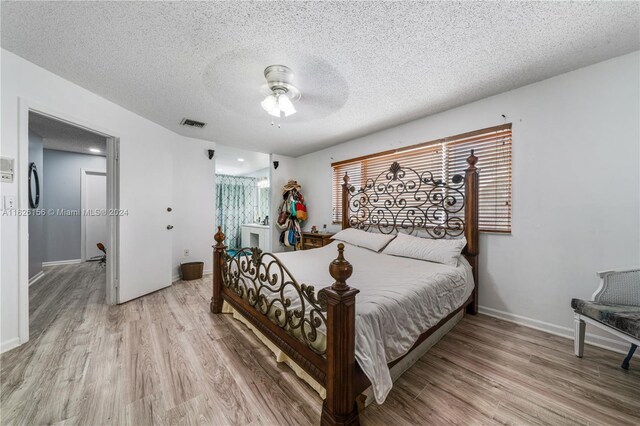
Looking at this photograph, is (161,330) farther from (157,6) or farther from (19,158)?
(157,6)

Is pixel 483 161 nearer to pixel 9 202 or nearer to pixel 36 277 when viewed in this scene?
pixel 9 202

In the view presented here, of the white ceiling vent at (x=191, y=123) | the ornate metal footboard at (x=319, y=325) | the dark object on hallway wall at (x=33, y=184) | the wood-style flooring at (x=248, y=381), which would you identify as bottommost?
the wood-style flooring at (x=248, y=381)

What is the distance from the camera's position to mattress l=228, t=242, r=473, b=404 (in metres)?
1.22

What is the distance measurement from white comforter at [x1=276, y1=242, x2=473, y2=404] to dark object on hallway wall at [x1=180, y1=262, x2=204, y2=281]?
200 centimetres

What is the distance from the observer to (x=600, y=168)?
1.94 metres

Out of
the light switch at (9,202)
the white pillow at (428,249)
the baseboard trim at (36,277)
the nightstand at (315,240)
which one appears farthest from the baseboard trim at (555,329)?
the baseboard trim at (36,277)

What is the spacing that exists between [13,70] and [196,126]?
166 cm

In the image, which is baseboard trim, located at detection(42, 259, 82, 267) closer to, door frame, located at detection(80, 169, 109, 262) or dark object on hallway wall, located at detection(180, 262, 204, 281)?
door frame, located at detection(80, 169, 109, 262)

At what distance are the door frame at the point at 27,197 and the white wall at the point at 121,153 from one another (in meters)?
0.03

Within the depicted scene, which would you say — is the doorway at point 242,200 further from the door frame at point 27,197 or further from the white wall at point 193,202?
the door frame at point 27,197

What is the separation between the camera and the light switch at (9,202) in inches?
72.5

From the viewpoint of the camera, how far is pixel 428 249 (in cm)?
254

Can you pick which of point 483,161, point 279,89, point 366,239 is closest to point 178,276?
point 366,239

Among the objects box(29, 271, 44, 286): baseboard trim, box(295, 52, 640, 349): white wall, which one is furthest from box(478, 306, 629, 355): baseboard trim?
box(29, 271, 44, 286): baseboard trim
